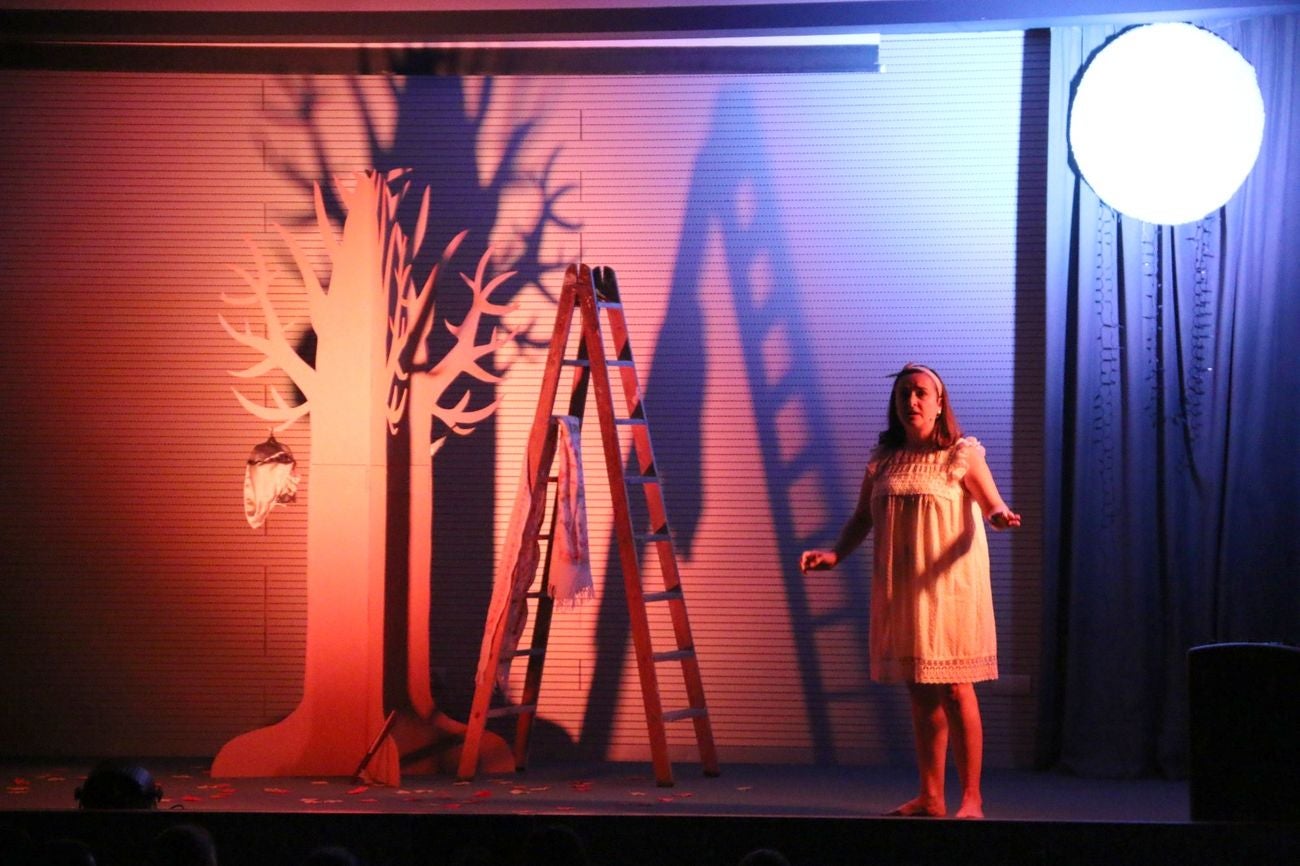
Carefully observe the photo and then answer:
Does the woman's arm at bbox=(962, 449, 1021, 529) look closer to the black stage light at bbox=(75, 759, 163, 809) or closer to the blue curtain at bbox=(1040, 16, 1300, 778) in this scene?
the blue curtain at bbox=(1040, 16, 1300, 778)

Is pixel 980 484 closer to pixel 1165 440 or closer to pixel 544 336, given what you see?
pixel 1165 440

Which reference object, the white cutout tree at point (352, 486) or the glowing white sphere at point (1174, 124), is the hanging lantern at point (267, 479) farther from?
the glowing white sphere at point (1174, 124)

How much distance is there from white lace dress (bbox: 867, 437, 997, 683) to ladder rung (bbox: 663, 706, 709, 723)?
2.78 ft

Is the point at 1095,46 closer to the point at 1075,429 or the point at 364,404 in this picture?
the point at 1075,429

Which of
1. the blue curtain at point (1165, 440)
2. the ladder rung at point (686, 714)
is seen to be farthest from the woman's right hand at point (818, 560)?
the blue curtain at point (1165, 440)

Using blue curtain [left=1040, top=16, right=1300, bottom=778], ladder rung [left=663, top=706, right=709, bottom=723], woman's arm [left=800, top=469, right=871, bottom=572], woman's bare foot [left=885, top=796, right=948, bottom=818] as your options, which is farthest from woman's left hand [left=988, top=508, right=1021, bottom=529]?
ladder rung [left=663, top=706, right=709, bottom=723]

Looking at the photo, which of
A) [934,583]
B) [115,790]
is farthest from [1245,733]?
[115,790]

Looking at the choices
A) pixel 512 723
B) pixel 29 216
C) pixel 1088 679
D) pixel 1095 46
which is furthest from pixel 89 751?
pixel 1095 46

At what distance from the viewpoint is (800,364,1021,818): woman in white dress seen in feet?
12.5

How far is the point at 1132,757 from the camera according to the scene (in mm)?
4707

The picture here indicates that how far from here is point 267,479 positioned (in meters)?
5.12

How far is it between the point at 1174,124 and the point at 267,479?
3.37 meters

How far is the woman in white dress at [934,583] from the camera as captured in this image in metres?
3.81

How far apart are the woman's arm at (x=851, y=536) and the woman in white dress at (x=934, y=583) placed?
Result: 0.45 ft
